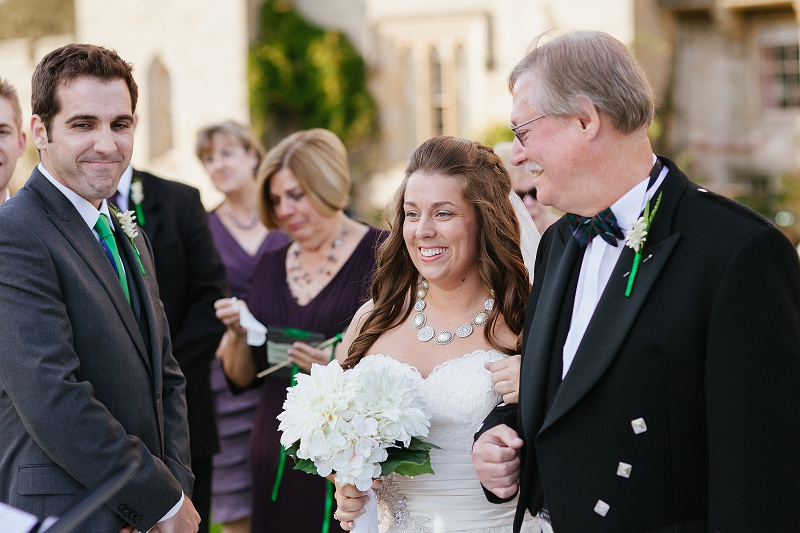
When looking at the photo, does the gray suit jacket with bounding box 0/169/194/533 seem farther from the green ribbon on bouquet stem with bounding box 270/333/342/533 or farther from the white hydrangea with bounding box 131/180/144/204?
the white hydrangea with bounding box 131/180/144/204

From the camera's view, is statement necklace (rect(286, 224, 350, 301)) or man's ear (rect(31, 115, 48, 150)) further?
statement necklace (rect(286, 224, 350, 301))

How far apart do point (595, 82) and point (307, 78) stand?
15.6 m

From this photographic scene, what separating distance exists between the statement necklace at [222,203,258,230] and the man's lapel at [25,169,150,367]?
323 cm

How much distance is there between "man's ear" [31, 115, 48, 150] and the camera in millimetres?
2910

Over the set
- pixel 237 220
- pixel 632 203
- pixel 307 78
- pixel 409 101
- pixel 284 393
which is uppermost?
pixel 307 78

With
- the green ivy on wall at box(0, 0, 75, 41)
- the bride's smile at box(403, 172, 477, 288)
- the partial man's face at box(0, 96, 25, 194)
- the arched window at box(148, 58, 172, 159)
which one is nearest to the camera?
the bride's smile at box(403, 172, 477, 288)

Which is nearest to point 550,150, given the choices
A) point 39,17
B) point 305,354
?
point 305,354

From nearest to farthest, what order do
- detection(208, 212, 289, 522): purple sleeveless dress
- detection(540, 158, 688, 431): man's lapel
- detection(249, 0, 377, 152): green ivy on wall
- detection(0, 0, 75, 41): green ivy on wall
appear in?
1. detection(540, 158, 688, 431): man's lapel
2. detection(208, 212, 289, 522): purple sleeveless dress
3. detection(249, 0, 377, 152): green ivy on wall
4. detection(0, 0, 75, 41): green ivy on wall

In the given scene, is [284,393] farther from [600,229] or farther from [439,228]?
[600,229]

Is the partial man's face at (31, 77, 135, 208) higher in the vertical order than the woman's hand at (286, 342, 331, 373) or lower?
higher

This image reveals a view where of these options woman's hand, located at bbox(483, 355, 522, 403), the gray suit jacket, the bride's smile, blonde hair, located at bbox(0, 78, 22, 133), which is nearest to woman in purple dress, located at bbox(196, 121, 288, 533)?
blonde hair, located at bbox(0, 78, 22, 133)

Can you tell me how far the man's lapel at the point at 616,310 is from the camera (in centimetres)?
214

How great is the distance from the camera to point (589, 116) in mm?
2242

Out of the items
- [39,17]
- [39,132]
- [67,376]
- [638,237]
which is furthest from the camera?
[39,17]
